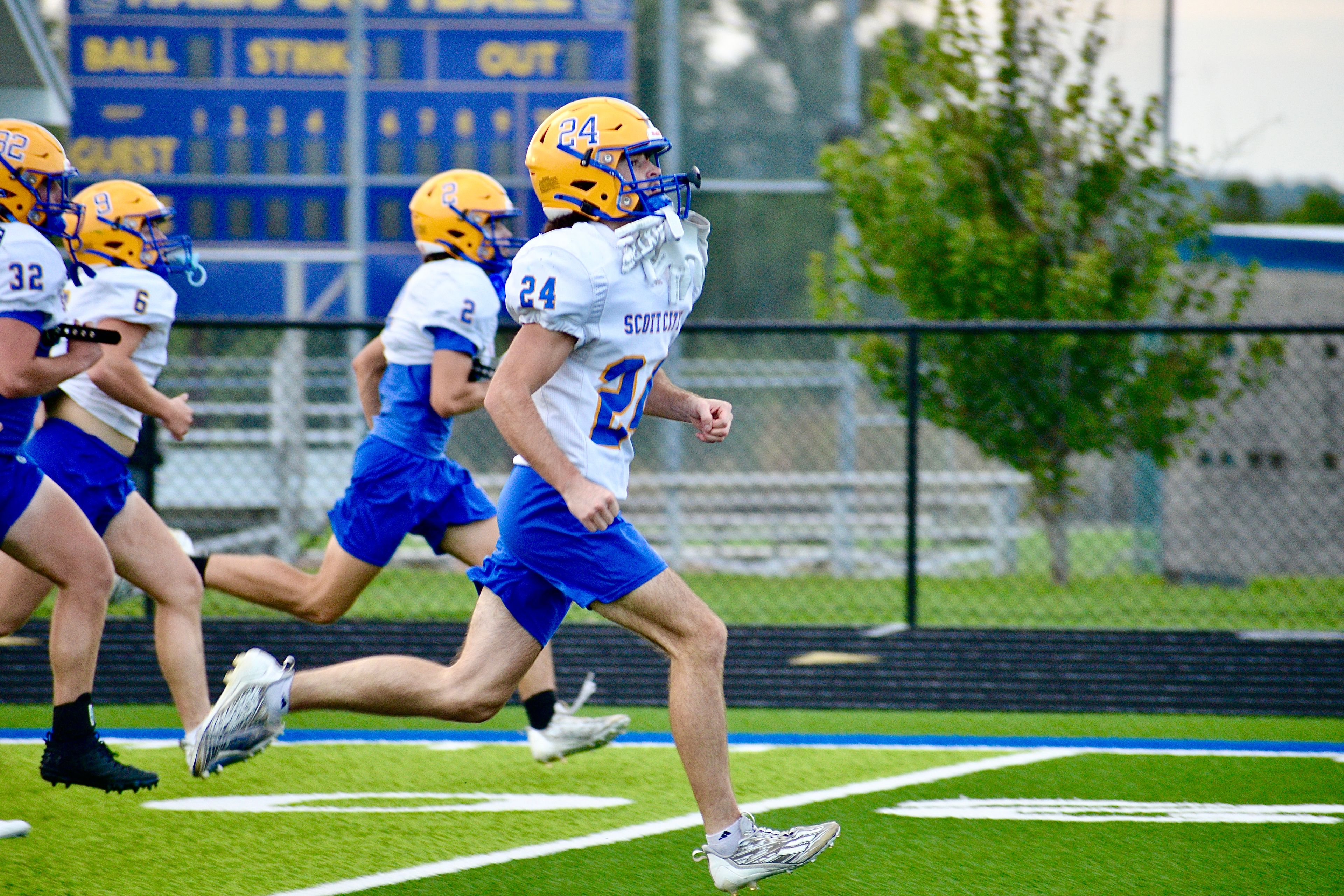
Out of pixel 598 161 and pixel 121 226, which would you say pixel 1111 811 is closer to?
pixel 598 161

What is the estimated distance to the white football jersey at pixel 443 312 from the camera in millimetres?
4953

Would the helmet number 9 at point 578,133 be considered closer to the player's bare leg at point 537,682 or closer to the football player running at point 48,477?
the football player running at point 48,477

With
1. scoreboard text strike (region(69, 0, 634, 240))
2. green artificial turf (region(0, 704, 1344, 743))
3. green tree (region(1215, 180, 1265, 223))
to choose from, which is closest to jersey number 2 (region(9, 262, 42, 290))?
green artificial turf (region(0, 704, 1344, 743))

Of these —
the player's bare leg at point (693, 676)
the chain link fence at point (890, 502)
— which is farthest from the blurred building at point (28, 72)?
the player's bare leg at point (693, 676)

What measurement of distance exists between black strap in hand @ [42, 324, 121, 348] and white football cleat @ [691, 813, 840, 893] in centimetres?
231

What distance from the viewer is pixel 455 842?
4000 millimetres

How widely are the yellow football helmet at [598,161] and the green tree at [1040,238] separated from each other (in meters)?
7.02

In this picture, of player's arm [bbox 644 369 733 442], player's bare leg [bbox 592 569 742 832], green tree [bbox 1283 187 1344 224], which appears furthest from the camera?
green tree [bbox 1283 187 1344 224]

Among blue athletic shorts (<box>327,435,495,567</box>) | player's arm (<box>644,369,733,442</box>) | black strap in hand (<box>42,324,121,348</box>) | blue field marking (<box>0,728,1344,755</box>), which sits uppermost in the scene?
black strap in hand (<box>42,324,121,348</box>)

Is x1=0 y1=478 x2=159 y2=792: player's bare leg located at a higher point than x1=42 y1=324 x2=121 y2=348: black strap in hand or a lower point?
lower

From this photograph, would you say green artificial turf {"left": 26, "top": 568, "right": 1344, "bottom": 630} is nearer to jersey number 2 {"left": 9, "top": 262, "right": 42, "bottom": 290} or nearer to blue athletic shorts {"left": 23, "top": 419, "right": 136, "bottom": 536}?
blue athletic shorts {"left": 23, "top": 419, "right": 136, "bottom": 536}

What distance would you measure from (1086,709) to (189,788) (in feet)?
12.2

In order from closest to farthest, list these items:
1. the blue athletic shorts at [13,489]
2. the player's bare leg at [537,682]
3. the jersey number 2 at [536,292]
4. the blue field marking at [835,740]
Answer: the jersey number 2 at [536,292], the blue athletic shorts at [13,489], the player's bare leg at [537,682], the blue field marking at [835,740]

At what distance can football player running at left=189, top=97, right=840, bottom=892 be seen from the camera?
3.35 m
